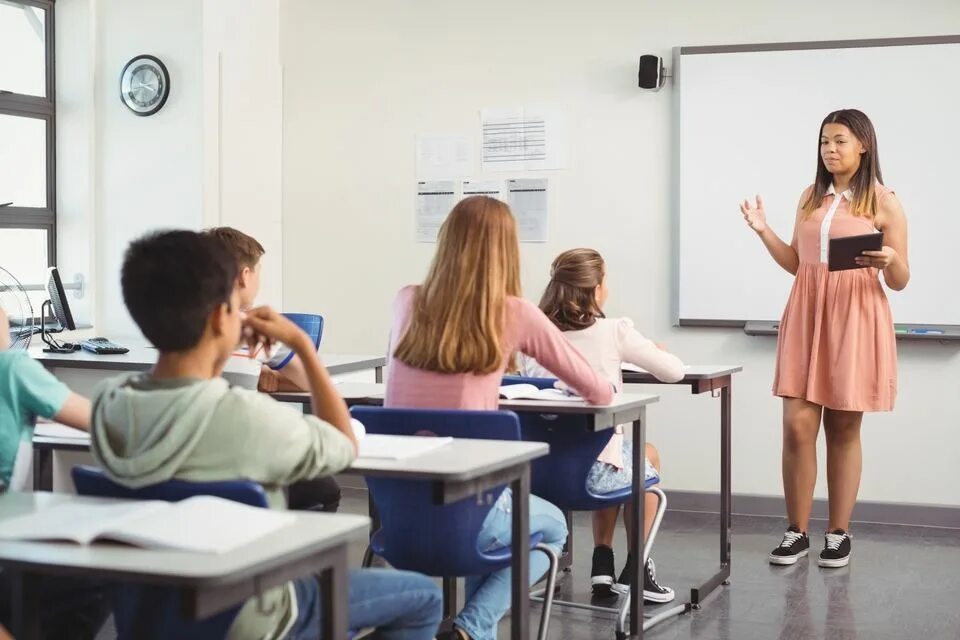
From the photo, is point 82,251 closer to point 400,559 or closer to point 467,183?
point 467,183

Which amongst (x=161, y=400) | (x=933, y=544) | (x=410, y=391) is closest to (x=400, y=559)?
(x=410, y=391)

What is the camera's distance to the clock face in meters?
5.67

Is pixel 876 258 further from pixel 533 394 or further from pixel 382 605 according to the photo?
pixel 382 605

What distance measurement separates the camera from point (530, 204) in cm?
568

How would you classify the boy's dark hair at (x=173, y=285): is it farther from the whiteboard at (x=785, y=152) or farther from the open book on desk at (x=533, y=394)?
the whiteboard at (x=785, y=152)

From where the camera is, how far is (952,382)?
5.12 m

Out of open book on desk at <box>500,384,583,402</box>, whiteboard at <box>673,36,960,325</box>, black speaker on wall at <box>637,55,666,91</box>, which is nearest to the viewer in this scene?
open book on desk at <box>500,384,583,402</box>

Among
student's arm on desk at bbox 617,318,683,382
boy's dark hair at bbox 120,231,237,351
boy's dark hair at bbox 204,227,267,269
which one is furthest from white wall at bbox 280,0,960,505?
boy's dark hair at bbox 120,231,237,351

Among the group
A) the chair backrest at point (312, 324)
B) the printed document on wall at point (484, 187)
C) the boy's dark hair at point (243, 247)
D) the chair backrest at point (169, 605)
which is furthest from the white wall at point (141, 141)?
the chair backrest at point (169, 605)

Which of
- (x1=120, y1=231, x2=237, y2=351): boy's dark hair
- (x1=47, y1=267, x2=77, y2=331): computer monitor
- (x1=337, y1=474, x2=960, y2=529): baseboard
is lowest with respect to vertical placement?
(x1=337, y1=474, x2=960, y2=529): baseboard

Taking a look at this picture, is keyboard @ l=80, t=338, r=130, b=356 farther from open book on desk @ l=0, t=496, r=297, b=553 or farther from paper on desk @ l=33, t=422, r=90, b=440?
open book on desk @ l=0, t=496, r=297, b=553

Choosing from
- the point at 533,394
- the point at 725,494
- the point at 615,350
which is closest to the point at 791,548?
the point at 725,494

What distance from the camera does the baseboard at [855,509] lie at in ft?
16.9

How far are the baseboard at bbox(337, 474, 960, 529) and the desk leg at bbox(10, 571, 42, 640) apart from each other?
3.29m
